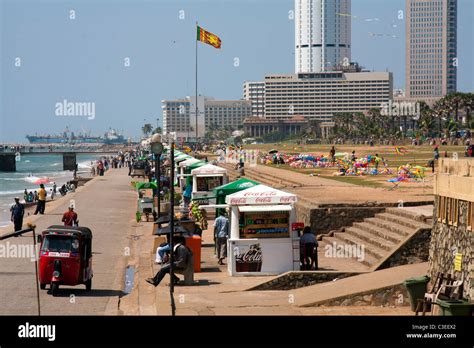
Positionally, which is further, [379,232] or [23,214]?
[23,214]

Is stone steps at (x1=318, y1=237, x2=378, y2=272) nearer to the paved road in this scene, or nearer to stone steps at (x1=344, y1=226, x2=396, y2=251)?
stone steps at (x1=344, y1=226, x2=396, y2=251)

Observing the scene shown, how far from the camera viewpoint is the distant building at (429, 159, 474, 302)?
16.3 metres

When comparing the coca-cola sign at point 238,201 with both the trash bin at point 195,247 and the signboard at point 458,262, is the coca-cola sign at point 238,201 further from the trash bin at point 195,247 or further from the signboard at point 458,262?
the signboard at point 458,262

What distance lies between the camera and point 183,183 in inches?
2019

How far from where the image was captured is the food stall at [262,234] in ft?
72.3

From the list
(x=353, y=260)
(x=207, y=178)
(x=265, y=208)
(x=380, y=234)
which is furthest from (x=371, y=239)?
(x=207, y=178)

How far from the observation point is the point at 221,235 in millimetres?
24875

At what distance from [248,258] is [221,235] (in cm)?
275

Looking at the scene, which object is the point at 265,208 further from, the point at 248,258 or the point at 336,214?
the point at 336,214

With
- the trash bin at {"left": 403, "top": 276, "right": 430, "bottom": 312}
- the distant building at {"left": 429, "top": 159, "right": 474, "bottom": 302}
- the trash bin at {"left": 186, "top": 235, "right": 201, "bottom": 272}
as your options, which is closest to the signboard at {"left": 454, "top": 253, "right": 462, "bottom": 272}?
the distant building at {"left": 429, "top": 159, "right": 474, "bottom": 302}

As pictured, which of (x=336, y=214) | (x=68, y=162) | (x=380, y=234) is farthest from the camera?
(x=68, y=162)
